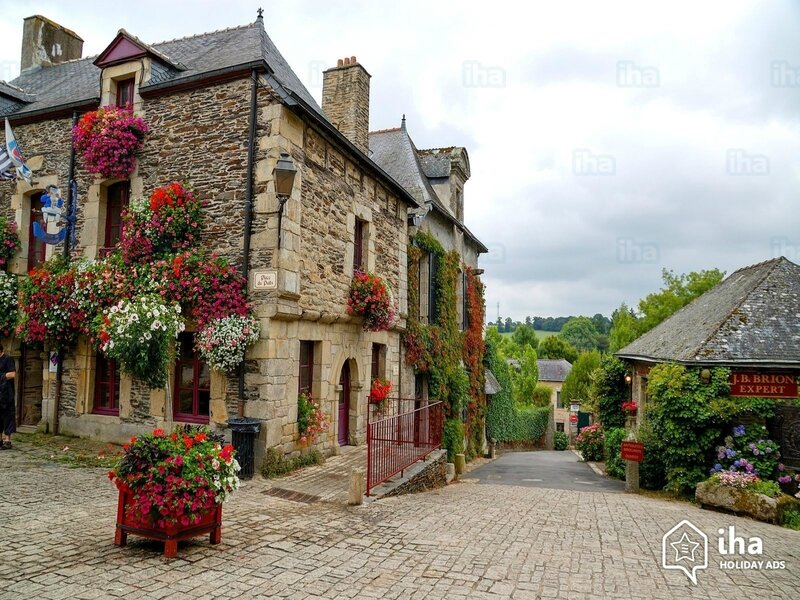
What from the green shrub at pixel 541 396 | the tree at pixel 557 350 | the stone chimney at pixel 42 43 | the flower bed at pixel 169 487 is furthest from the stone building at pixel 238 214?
the tree at pixel 557 350

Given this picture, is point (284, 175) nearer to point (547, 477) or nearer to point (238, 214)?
point (238, 214)

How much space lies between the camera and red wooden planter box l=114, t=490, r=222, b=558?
4.66m

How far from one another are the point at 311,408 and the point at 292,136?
4351 millimetres

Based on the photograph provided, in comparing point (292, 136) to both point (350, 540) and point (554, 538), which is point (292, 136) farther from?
point (554, 538)

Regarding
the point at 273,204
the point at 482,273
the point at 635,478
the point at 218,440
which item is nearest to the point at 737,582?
the point at 218,440

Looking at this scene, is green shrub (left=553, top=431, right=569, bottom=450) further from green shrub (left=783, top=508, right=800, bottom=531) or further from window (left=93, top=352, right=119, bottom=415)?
window (left=93, top=352, right=119, bottom=415)

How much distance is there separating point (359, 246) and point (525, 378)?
93.4ft

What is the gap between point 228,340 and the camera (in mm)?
8078

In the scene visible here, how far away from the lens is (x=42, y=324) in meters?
9.77

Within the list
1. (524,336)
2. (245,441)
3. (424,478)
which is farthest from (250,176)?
(524,336)

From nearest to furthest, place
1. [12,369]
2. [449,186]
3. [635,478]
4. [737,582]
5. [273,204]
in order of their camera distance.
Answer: [737,582], [273,204], [12,369], [635,478], [449,186]

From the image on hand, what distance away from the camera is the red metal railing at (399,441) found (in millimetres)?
7891

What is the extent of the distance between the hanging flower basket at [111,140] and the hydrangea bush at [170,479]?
6.31m

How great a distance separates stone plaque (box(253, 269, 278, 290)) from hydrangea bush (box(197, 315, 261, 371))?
0.50 meters
